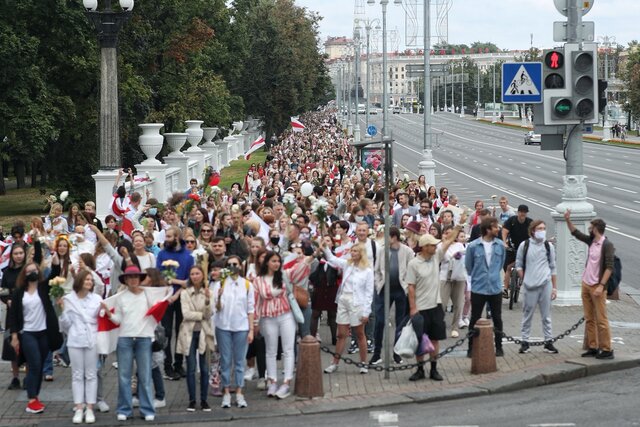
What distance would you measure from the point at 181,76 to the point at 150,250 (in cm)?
3750

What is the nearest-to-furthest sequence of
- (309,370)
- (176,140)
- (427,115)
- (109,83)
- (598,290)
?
(309,370)
(598,290)
(109,83)
(427,115)
(176,140)

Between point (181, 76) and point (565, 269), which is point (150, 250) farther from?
point (181, 76)

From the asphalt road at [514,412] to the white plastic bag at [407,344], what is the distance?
79 centimetres

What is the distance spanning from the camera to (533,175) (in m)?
62.3

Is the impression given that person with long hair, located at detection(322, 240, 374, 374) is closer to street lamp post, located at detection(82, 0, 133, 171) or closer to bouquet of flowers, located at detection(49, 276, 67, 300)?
bouquet of flowers, located at detection(49, 276, 67, 300)

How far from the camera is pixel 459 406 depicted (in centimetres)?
1223

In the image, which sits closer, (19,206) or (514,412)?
(514,412)

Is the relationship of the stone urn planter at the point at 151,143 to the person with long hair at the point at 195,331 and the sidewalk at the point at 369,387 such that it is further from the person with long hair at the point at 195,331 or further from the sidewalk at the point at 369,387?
the person with long hair at the point at 195,331

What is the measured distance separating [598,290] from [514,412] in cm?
266

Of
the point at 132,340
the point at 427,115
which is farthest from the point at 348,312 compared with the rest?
the point at 427,115

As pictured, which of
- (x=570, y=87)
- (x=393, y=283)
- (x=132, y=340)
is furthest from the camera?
(x=570, y=87)

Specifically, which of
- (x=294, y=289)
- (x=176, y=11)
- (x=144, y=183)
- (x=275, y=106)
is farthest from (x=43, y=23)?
(x=275, y=106)

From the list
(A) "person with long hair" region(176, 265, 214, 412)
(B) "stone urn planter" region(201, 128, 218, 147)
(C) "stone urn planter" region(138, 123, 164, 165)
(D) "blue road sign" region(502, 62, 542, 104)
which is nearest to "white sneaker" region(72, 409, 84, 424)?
(A) "person with long hair" region(176, 265, 214, 412)

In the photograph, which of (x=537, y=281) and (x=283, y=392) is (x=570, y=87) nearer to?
(x=537, y=281)
